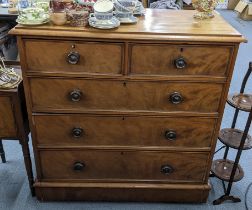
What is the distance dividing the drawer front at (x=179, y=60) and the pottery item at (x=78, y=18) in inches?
9.4

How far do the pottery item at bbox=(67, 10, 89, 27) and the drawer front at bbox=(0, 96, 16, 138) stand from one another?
1.55 ft

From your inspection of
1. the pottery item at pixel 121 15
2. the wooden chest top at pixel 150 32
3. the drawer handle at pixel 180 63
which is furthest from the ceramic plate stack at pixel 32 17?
the drawer handle at pixel 180 63

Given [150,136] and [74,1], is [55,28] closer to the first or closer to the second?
[74,1]

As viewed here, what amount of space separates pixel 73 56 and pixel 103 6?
256 mm

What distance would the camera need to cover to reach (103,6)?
1371 millimetres

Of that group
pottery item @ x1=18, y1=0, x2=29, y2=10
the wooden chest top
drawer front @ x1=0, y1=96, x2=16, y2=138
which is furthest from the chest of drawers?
Answer: pottery item @ x1=18, y1=0, x2=29, y2=10

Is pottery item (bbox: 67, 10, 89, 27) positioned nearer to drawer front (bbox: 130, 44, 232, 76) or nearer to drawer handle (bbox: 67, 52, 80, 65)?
drawer handle (bbox: 67, 52, 80, 65)

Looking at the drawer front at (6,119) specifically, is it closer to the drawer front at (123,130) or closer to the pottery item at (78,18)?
the drawer front at (123,130)

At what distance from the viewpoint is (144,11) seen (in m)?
1.63

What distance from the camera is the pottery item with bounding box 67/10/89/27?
1326 mm

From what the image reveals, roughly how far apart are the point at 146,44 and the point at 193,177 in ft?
2.65

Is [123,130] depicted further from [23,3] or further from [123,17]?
[23,3]

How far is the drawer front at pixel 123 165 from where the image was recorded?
5.37ft

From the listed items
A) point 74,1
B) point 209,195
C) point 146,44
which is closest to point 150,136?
point 146,44
